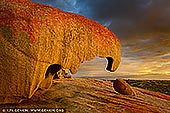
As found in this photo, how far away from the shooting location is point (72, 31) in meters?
Result: 8.08

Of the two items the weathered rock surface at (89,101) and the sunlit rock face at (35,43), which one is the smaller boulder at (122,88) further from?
the sunlit rock face at (35,43)

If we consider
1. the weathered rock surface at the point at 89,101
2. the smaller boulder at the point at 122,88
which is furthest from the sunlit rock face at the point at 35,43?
the smaller boulder at the point at 122,88

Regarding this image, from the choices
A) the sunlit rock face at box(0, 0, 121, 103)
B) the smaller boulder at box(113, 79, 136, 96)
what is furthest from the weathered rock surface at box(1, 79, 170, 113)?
the sunlit rock face at box(0, 0, 121, 103)

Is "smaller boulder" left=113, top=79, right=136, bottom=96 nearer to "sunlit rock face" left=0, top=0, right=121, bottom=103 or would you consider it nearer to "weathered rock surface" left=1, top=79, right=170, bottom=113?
"weathered rock surface" left=1, top=79, right=170, bottom=113

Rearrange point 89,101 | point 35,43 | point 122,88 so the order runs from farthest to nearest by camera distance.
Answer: point 122,88
point 89,101
point 35,43

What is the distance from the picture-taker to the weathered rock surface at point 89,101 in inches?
368

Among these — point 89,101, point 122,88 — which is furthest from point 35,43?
point 122,88

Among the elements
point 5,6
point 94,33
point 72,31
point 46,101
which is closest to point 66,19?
point 72,31

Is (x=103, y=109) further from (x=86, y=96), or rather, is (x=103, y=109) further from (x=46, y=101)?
(x=46, y=101)

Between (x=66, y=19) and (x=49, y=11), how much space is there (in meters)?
0.54

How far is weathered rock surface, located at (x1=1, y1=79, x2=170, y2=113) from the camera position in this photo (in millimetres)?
9359

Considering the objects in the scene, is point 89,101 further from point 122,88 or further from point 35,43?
point 35,43

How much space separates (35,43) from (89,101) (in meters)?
3.63

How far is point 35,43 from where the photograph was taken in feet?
24.3
